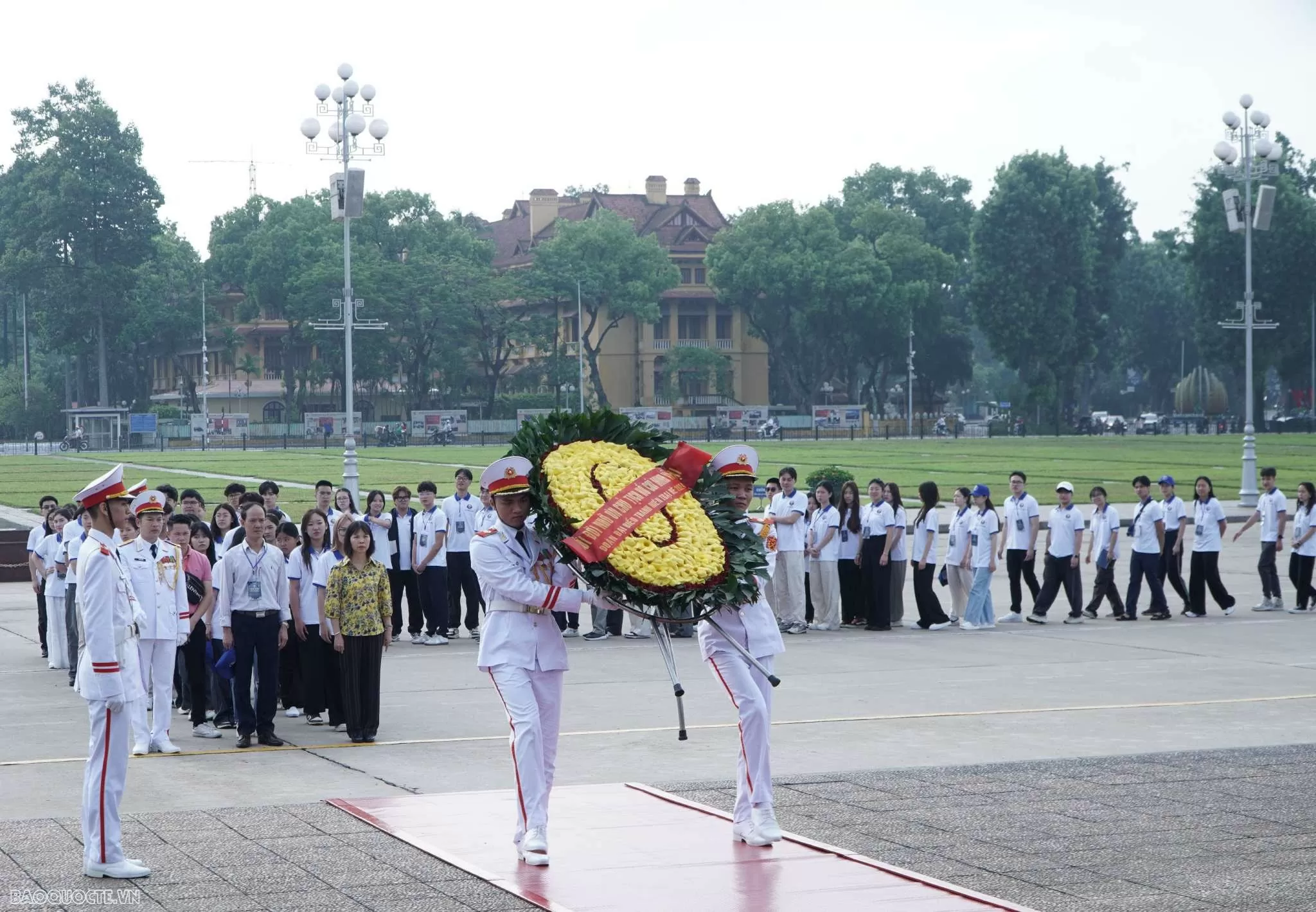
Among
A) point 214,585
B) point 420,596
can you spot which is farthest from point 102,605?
point 420,596

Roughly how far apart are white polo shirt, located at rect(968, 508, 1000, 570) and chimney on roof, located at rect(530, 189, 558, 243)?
87899mm

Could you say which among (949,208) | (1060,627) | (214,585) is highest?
(949,208)

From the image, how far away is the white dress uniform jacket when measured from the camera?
25.3 feet

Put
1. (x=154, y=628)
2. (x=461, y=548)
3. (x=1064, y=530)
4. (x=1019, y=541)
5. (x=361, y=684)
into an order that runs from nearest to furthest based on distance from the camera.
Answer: (x=154, y=628), (x=361, y=684), (x=461, y=548), (x=1064, y=530), (x=1019, y=541)

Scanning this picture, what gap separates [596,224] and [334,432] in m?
19.0

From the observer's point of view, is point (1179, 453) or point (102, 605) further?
point (1179, 453)

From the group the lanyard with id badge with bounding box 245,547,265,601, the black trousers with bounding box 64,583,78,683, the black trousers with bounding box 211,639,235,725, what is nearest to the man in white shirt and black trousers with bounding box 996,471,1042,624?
the black trousers with bounding box 211,639,235,725

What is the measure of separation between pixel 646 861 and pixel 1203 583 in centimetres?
1369

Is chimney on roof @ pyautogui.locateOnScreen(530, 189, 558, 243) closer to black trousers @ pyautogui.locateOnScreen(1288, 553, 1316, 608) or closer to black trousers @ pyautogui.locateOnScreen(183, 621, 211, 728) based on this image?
black trousers @ pyautogui.locateOnScreen(1288, 553, 1316, 608)

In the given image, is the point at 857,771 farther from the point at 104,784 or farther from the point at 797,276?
the point at 797,276

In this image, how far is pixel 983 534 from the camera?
18188 millimetres

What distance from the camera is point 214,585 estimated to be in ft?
38.2

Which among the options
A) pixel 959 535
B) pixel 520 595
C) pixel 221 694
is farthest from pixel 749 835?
pixel 959 535

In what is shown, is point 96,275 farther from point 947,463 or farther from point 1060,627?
point 1060,627
